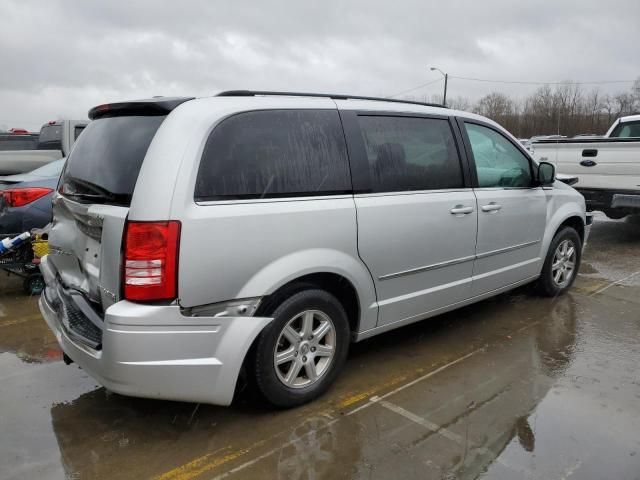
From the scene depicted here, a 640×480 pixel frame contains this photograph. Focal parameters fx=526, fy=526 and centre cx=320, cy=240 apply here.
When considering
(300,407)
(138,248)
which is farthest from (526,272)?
(138,248)

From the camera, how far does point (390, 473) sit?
8.49 ft

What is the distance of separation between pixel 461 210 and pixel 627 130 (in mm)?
7808

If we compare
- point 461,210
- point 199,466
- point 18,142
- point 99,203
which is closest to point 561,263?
point 461,210

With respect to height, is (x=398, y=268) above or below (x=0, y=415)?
above

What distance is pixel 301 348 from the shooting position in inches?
122

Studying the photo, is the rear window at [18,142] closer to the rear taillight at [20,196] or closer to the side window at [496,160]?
the rear taillight at [20,196]

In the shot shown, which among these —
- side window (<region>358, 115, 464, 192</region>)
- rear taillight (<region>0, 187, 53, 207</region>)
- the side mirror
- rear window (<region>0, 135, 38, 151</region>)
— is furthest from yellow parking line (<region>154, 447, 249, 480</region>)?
rear window (<region>0, 135, 38, 151</region>)

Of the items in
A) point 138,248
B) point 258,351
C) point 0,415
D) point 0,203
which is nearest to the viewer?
point 138,248

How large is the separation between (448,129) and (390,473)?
2564 millimetres

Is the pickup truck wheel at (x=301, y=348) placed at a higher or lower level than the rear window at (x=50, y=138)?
lower

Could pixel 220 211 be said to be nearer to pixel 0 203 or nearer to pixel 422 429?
pixel 422 429

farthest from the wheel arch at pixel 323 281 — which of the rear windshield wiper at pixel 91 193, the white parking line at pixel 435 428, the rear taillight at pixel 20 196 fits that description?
the rear taillight at pixel 20 196

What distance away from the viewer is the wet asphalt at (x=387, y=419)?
8.71ft

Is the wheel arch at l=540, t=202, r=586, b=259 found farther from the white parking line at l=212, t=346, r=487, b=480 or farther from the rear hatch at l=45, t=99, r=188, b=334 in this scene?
the rear hatch at l=45, t=99, r=188, b=334
